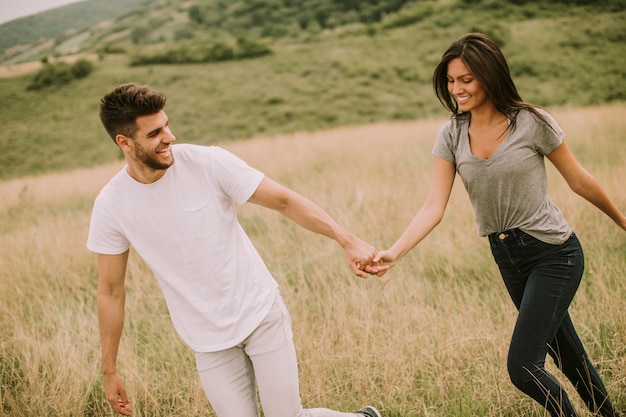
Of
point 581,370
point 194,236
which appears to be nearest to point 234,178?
point 194,236

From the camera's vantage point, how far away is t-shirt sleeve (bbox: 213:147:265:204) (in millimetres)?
2400

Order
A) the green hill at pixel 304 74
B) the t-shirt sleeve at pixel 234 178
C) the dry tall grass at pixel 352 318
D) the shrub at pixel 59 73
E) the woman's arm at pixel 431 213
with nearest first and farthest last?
the t-shirt sleeve at pixel 234 178 → the woman's arm at pixel 431 213 → the dry tall grass at pixel 352 318 → the green hill at pixel 304 74 → the shrub at pixel 59 73

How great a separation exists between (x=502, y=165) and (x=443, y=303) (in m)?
2.10

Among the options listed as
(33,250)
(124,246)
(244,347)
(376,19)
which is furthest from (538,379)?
(376,19)

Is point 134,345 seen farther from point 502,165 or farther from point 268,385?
point 502,165

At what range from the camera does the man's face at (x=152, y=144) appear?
2.28 metres

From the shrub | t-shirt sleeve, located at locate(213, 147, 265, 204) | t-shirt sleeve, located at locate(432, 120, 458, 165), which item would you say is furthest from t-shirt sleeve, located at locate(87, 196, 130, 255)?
the shrub

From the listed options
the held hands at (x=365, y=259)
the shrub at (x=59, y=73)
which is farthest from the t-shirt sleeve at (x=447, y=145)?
the shrub at (x=59, y=73)

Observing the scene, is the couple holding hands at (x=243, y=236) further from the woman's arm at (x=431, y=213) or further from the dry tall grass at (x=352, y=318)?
the dry tall grass at (x=352, y=318)

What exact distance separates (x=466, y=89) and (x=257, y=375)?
1.94 meters

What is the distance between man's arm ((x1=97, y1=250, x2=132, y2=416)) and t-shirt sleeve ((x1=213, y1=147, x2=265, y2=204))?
0.71 metres

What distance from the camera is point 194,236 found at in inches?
92.7

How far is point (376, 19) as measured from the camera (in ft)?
146

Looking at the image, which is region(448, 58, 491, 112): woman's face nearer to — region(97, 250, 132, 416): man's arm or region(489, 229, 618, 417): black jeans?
region(489, 229, 618, 417): black jeans
